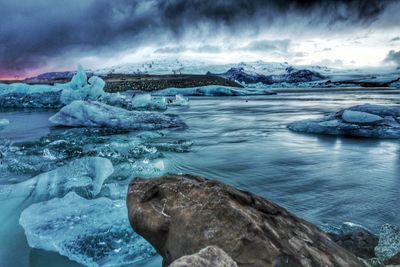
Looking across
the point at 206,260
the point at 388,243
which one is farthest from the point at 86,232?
the point at 388,243

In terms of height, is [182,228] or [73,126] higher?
[182,228]

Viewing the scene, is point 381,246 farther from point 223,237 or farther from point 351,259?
point 223,237

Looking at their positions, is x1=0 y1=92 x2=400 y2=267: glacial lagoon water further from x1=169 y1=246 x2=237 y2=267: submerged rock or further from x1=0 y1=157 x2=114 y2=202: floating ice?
x1=169 y1=246 x2=237 y2=267: submerged rock

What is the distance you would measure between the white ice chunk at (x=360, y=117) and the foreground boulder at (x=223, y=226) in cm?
904

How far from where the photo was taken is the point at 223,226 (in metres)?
2.31

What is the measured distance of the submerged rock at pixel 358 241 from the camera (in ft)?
10.2

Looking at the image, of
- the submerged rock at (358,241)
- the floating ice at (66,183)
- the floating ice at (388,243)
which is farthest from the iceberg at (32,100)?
the floating ice at (388,243)

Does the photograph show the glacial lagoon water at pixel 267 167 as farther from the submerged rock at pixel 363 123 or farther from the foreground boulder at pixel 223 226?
the foreground boulder at pixel 223 226

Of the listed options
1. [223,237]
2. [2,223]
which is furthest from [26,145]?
[223,237]

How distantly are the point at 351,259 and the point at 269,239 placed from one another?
758mm

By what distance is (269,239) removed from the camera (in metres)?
2.22

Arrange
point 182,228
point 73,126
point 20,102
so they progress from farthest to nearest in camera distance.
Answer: point 20,102 → point 73,126 → point 182,228

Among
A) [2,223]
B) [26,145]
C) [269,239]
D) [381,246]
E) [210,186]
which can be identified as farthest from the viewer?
[26,145]

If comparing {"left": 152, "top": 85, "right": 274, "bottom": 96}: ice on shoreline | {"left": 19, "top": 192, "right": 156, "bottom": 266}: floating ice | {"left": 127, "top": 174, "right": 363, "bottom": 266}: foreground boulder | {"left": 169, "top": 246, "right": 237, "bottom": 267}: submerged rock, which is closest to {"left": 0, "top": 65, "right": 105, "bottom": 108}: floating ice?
{"left": 152, "top": 85, "right": 274, "bottom": 96}: ice on shoreline
